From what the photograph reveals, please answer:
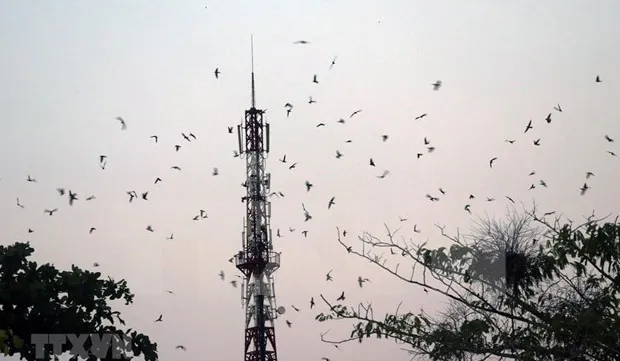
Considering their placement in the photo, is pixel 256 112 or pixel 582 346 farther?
pixel 256 112

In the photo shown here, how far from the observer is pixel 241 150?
52938 millimetres

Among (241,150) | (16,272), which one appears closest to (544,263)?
(16,272)

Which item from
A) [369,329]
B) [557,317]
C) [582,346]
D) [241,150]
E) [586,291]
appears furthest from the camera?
[241,150]

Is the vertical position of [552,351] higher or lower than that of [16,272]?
lower

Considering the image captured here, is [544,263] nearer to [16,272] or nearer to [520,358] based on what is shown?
[520,358]

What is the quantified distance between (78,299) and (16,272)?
2.16 metres

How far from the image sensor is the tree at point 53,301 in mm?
25781

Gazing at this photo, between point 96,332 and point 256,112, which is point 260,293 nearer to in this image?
point 256,112

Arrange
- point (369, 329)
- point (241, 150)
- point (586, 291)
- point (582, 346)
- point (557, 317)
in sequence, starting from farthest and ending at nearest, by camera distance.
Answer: point (241, 150)
point (586, 291)
point (369, 329)
point (557, 317)
point (582, 346)

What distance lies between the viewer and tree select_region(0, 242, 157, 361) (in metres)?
25.8

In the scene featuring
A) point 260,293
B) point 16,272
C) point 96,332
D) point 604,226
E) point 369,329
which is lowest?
point 369,329

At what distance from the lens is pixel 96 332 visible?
26.1 meters

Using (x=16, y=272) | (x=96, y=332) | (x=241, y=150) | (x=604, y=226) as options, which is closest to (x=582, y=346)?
(x=604, y=226)

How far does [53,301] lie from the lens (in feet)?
86.8
